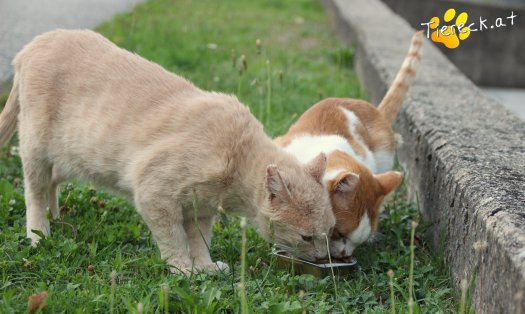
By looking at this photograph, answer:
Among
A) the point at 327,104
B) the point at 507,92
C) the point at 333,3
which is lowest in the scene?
the point at 507,92

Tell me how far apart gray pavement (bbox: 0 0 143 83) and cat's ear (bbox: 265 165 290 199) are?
2902 mm

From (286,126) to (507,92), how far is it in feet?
19.6

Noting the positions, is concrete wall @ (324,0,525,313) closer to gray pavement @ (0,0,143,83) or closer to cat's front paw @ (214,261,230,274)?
cat's front paw @ (214,261,230,274)

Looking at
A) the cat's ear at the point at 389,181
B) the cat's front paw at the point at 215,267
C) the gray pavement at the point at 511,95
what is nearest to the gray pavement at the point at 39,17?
the cat's front paw at the point at 215,267

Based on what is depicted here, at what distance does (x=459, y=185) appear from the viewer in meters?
2.98

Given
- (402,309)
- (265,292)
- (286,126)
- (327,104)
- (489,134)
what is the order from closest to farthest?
(402,309) < (265,292) < (489,134) < (327,104) < (286,126)

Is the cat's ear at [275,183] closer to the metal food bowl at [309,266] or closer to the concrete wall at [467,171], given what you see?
the metal food bowl at [309,266]

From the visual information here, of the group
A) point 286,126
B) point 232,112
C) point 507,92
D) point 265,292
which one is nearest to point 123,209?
point 232,112

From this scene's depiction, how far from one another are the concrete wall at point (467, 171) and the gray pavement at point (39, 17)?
9.54 feet

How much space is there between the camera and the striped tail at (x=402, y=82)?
428cm

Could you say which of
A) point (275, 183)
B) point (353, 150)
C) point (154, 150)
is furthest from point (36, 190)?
point (353, 150)

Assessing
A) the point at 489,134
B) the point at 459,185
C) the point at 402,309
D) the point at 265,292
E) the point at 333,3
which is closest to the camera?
the point at 402,309

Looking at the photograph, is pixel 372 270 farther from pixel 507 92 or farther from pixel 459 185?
pixel 507 92

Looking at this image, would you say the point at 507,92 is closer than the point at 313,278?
No
